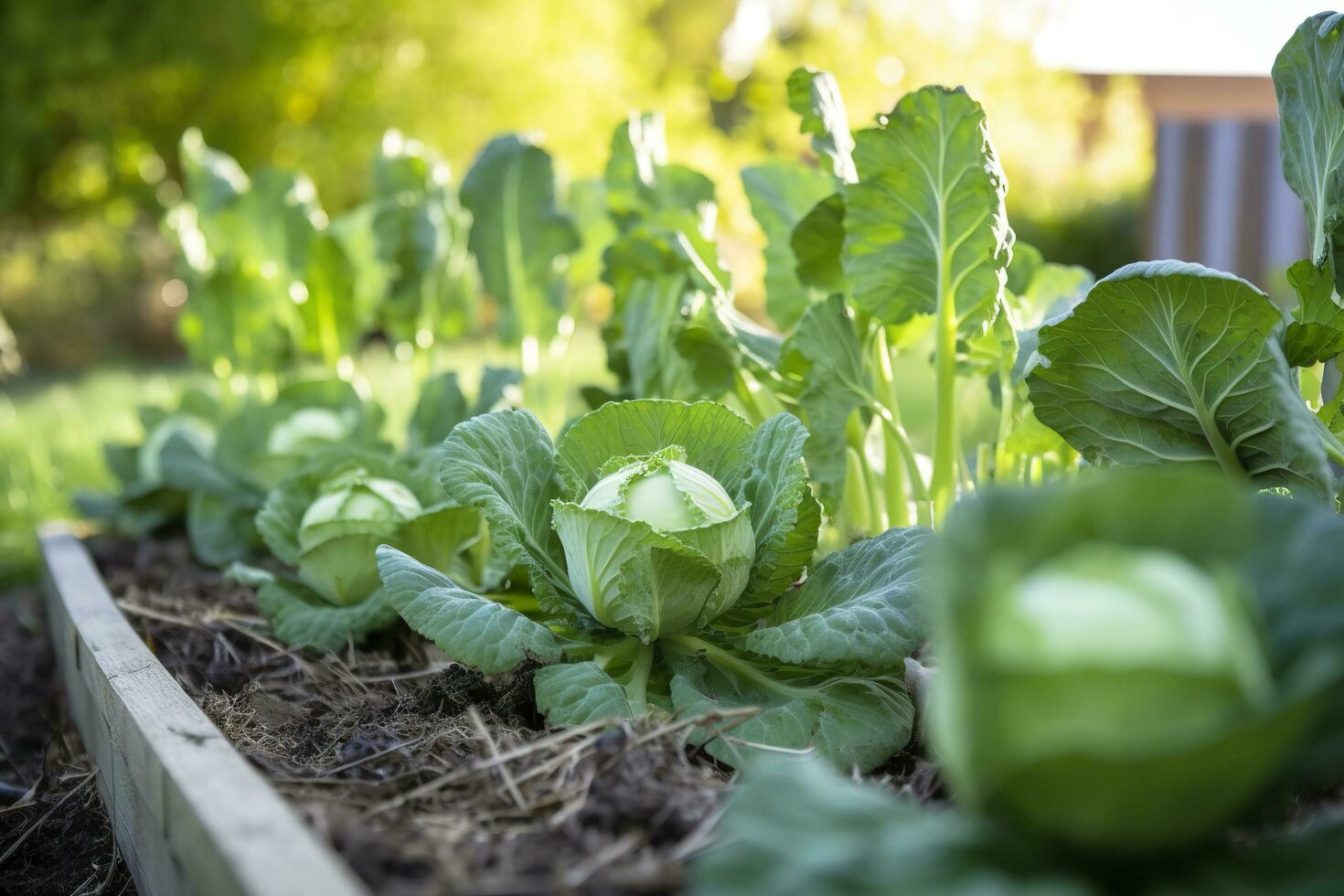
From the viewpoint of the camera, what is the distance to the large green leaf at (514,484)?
1.48 metres

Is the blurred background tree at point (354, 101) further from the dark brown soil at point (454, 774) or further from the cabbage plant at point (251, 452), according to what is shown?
the dark brown soil at point (454, 774)

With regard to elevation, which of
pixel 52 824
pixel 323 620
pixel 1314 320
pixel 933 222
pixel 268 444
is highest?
pixel 933 222

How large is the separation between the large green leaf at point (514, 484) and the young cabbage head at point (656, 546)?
0.23ft

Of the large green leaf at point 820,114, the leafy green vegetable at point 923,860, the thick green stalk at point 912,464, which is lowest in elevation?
the thick green stalk at point 912,464

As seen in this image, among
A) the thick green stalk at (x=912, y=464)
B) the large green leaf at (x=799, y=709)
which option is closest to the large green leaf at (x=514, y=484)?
the large green leaf at (x=799, y=709)

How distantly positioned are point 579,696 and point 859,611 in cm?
36

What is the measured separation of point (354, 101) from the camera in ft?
30.9

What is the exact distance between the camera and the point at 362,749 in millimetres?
1312

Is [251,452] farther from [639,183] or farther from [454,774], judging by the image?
[454,774]

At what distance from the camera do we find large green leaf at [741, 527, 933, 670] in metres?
1.31

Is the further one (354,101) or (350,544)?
(354,101)

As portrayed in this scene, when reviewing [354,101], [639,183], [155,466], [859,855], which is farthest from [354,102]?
[859,855]

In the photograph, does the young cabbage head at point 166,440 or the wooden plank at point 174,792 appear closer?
the wooden plank at point 174,792

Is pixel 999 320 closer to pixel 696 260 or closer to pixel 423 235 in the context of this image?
pixel 696 260
